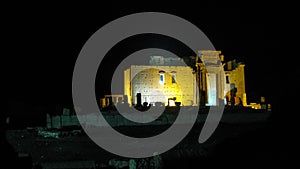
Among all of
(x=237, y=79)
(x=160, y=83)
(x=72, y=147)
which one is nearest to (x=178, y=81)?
(x=160, y=83)

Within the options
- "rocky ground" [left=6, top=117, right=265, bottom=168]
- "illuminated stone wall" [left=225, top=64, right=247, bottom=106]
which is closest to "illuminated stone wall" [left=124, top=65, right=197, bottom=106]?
"illuminated stone wall" [left=225, top=64, right=247, bottom=106]

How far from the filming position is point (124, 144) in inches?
601

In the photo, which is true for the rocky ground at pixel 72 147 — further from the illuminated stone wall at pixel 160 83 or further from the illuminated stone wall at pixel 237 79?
the illuminated stone wall at pixel 237 79

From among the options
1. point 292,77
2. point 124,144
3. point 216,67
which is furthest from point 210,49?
point 292,77

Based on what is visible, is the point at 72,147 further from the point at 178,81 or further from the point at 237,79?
the point at 237,79

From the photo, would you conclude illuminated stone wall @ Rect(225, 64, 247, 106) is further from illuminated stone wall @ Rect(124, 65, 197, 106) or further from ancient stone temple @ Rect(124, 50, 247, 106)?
illuminated stone wall @ Rect(124, 65, 197, 106)

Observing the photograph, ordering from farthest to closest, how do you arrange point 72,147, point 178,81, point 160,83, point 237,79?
point 237,79 < point 178,81 < point 160,83 < point 72,147

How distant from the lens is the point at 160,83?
119ft

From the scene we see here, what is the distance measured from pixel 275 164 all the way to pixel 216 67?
1059 inches

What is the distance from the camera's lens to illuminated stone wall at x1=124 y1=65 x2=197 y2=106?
116 feet

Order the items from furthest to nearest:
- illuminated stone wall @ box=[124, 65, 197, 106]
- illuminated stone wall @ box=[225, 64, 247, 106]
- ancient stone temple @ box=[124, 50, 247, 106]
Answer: illuminated stone wall @ box=[225, 64, 247, 106] → illuminated stone wall @ box=[124, 65, 197, 106] → ancient stone temple @ box=[124, 50, 247, 106]

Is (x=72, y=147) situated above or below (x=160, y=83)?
below

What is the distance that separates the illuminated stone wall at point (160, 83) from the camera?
35281mm

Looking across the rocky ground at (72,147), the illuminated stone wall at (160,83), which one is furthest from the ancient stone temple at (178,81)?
the rocky ground at (72,147)
